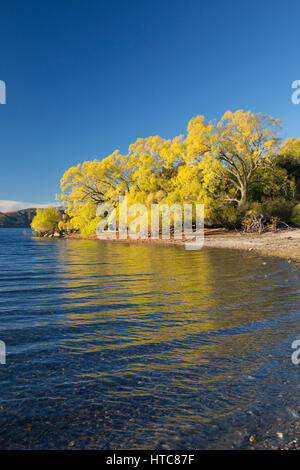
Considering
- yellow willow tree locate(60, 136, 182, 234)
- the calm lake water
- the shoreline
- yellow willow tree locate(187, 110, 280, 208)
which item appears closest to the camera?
the calm lake water

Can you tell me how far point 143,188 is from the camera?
43406mm

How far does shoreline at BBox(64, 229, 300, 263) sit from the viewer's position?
67.2 ft

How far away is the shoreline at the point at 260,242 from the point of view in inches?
806

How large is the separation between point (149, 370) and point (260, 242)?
23056 millimetres

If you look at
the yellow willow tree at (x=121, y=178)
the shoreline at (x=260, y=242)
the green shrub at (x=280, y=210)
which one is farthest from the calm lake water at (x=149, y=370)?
the yellow willow tree at (x=121, y=178)

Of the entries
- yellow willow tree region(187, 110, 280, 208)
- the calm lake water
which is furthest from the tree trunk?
the calm lake water

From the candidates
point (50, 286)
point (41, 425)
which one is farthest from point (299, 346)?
point (50, 286)

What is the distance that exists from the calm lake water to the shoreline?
1079cm

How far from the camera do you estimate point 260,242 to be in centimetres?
2594

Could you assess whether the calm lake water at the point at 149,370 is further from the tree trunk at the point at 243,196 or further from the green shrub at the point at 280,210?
the green shrub at the point at 280,210

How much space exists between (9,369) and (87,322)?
2.51 meters

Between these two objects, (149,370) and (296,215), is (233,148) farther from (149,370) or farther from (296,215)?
(149,370)

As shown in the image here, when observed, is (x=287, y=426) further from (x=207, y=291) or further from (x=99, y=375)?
(x=207, y=291)

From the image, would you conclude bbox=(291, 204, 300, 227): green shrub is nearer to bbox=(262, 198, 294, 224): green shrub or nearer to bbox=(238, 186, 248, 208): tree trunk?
bbox=(262, 198, 294, 224): green shrub
